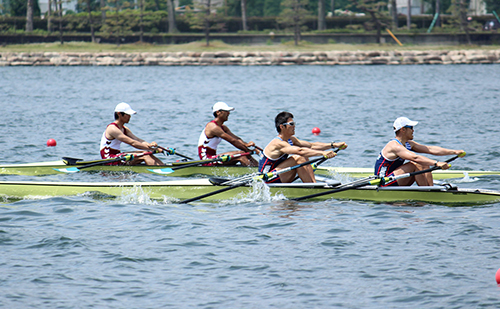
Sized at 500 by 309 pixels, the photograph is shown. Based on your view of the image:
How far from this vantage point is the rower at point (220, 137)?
14141 millimetres

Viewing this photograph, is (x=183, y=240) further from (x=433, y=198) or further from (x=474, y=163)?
(x=474, y=163)

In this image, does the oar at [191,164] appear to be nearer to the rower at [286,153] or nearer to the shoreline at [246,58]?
the rower at [286,153]

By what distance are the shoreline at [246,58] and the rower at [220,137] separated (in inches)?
1666

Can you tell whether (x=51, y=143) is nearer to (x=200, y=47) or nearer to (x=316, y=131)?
(x=316, y=131)

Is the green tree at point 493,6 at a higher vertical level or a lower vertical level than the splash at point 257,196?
higher

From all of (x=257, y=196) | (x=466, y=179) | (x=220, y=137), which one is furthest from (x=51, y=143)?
(x=466, y=179)

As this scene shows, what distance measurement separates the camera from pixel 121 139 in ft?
46.9

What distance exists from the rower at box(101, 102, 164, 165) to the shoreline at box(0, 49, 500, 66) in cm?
4251

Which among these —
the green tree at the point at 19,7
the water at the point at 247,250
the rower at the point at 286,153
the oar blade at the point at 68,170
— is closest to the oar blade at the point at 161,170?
the water at the point at 247,250

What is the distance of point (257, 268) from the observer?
27.6 feet

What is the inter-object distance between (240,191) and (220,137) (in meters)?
3.10

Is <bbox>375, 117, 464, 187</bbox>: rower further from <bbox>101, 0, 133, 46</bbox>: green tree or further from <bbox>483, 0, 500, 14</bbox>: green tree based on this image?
<bbox>483, 0, 500, 14</bbox>: green tree

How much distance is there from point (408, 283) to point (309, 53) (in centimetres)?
4963

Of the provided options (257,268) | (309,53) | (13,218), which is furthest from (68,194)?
(309,53)
